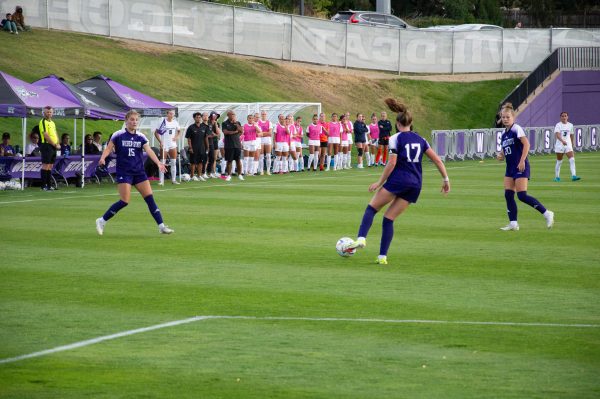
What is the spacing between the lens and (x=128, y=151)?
18.1 metres

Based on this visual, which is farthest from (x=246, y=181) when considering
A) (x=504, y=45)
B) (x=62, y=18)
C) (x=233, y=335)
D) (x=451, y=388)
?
(x=504, y=45)

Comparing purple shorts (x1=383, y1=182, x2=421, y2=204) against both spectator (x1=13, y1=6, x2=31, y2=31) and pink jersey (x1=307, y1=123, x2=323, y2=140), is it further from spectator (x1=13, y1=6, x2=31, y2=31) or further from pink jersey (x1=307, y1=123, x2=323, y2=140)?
spectator (x1=13, y1=6, x2=31, y2=31)

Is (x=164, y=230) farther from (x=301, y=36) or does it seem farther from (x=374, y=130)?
(x=301, y=36)

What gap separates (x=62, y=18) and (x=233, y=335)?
3906 centimetres

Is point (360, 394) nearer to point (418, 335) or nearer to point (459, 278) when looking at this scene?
point (418, 335)

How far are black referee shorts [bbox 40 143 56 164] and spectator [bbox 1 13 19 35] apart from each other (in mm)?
17389

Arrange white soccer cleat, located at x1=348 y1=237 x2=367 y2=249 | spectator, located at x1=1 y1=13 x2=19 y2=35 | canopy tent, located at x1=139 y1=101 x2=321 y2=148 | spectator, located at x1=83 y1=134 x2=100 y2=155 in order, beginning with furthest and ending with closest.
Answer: spectator, located at x1=1 y1=13 x2=19 y2=35 → canopy tent, located at x1=139 y1=101 x2=321 y2=148 → spectator, located at x1=83 y1=134 x2=100 y2=155 → white soccer cleat, located at x1=348 y1=237 x2=367 y2=249

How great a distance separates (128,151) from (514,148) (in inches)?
259

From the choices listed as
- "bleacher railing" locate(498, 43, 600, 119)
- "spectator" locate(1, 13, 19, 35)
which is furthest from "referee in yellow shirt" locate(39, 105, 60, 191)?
"bleacher railing" locate(498, 43, 600, 119)

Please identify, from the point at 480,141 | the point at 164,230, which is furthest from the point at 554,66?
the point at 164,230

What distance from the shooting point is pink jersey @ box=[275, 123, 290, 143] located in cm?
3788

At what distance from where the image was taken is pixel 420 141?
47.7 ft

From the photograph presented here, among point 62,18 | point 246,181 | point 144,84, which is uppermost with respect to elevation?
point 62,18

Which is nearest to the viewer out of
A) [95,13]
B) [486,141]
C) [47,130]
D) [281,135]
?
[47,130]
